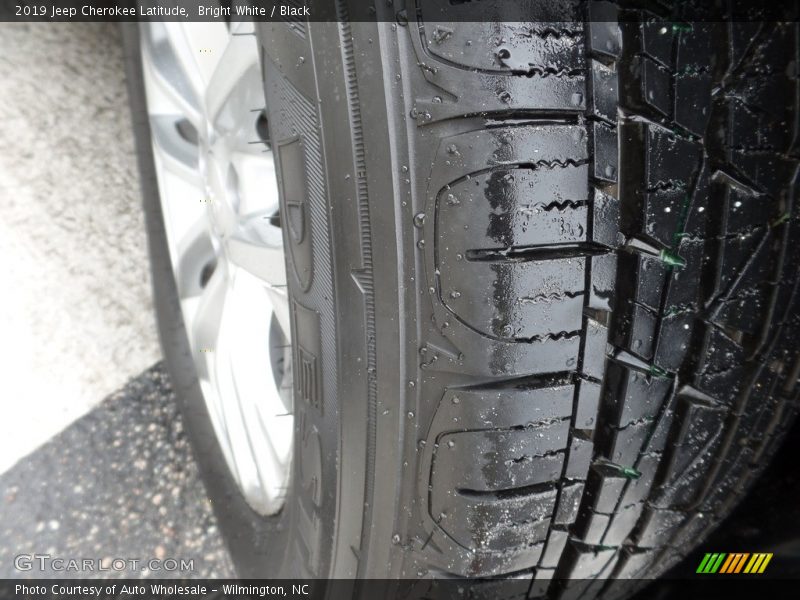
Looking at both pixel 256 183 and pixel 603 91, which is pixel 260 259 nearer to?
pixel 256 183

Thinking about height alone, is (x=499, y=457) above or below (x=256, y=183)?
below

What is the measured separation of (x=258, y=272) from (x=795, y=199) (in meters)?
0.61

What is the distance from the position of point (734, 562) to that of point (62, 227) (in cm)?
115

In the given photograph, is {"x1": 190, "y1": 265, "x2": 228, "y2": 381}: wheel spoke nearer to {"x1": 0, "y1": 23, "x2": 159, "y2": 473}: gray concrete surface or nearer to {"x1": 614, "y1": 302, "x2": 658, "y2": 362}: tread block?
{"x1": 0, "y1": 23, "x2": 159, "y2": 473}: gray concrete surface

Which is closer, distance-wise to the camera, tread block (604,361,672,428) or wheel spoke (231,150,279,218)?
tread block (604,361,672,428)

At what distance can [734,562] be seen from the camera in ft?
2.70

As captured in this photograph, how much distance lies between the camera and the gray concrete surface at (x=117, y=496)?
3.60 feet

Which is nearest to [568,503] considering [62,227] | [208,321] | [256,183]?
[256,183]

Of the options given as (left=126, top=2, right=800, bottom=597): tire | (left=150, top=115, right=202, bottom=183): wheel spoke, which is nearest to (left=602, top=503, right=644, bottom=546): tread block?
(left=126, top=2, right=800, bottom=597): tire

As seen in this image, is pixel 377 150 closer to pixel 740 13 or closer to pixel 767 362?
pixel 740 13

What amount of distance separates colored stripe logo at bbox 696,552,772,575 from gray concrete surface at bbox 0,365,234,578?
745mm

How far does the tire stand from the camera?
0.47 metres

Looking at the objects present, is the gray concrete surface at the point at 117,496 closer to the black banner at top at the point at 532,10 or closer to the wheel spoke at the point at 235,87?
the wheel spoke at the point at 235,87

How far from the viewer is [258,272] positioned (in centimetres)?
88
